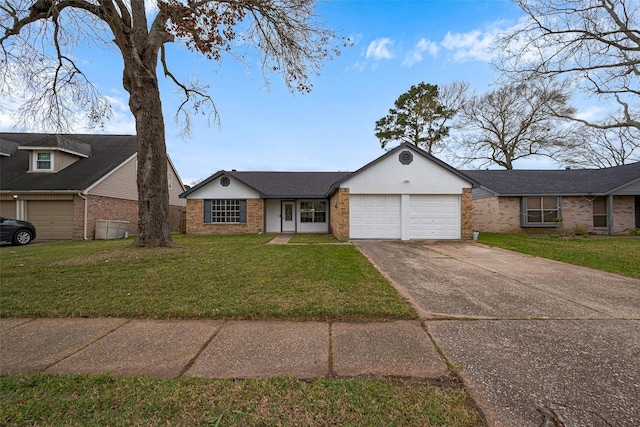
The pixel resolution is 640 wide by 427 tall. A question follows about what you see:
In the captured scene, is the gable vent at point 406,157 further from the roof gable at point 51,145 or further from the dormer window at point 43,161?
the dormer window at point 43,161

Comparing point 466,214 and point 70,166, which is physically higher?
point 70,166

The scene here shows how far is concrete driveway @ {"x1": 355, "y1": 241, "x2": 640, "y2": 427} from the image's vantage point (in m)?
1.88

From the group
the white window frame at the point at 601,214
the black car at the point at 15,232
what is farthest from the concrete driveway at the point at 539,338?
the black car at the point at 15,232

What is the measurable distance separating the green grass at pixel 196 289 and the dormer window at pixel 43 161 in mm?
11143

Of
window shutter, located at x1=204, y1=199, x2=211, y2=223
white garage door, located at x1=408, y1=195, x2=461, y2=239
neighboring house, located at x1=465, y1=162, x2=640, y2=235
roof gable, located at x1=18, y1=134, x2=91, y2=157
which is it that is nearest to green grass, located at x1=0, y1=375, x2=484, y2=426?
white garage door, located at x1=408, y1=195, x2=461, y2=239

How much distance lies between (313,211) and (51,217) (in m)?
13.7

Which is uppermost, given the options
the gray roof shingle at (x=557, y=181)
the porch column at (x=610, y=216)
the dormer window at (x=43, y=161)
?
the dormer window at (x=43, y=161)

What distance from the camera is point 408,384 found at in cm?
209

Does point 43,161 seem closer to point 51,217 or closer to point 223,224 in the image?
point 51,217

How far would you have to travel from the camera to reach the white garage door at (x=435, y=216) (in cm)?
1217

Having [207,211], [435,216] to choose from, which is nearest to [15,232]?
[207,211]

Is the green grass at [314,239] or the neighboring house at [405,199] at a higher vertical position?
the neighboring house at [405,199]

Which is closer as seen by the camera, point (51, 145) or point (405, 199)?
point (405, 199)

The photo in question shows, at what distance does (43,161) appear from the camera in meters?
15.0
